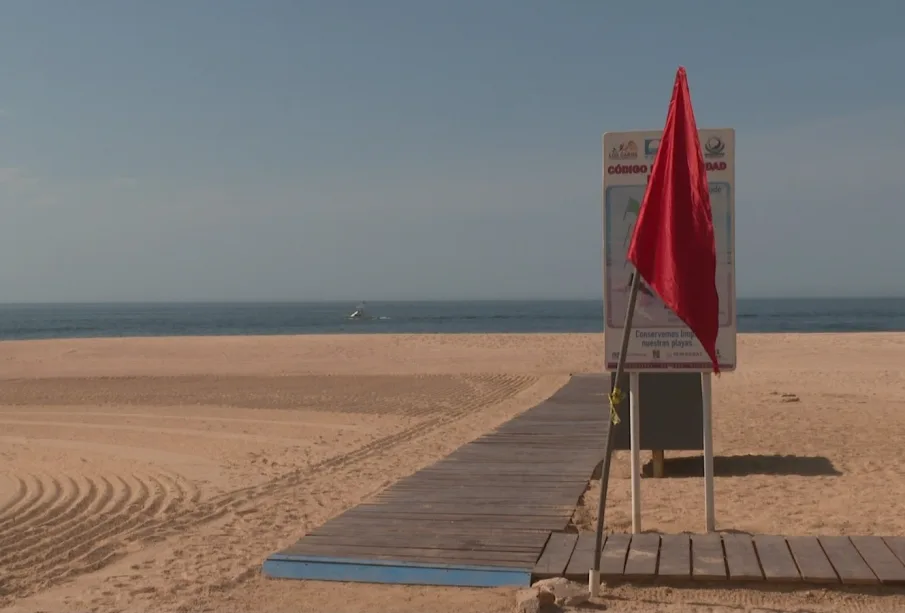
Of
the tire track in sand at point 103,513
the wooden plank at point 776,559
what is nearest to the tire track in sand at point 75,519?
the tire track in sand at point 103,513

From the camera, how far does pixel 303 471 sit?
9.52 m

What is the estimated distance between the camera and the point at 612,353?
694cm

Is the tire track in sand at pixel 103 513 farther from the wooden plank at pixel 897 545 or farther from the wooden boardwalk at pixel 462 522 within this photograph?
the wooden plank at pixel 897 545

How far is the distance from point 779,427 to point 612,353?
6317 mm

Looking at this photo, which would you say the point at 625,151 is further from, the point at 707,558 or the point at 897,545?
the point at 897,545

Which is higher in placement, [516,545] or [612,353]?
[612,353]

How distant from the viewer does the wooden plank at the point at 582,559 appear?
5246 millimetres

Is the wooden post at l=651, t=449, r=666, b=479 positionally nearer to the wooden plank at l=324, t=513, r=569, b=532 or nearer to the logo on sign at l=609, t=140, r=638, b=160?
the wooden plank at l=324, t=513, r=569, b=532

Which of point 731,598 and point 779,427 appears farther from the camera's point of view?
point 779,427

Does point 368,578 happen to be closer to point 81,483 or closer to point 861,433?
point 81,483

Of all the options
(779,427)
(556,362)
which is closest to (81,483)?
(779,427)

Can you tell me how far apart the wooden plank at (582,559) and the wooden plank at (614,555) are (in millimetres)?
71

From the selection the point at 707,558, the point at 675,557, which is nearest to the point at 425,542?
the point at 675,557

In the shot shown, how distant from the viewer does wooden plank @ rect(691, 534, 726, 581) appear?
5113 mm
